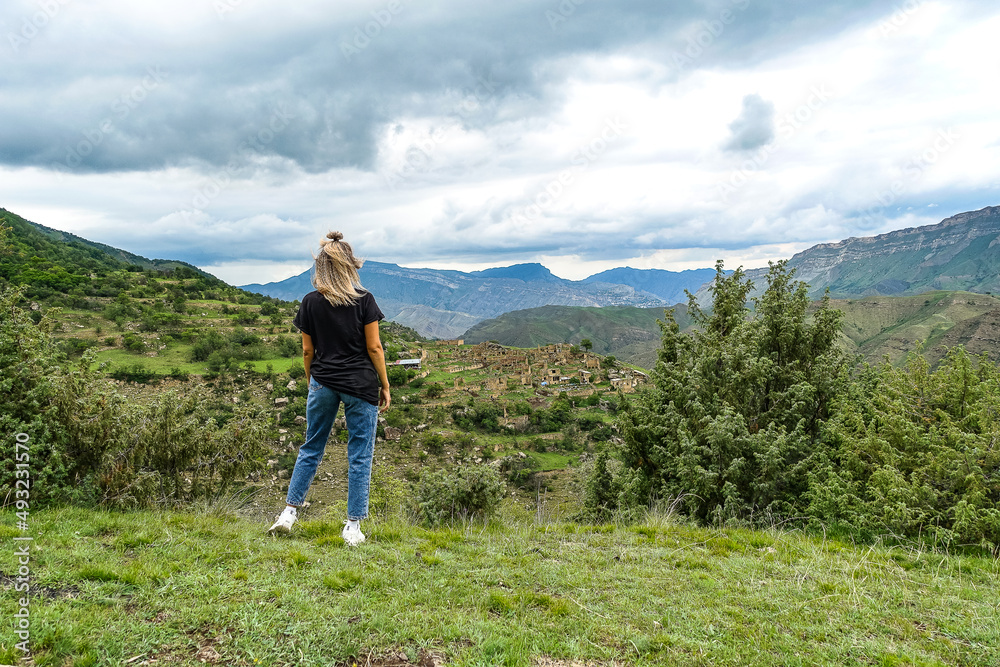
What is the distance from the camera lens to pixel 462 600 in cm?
356

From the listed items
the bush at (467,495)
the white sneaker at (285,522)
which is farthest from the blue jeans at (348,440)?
the bush at (467,495)

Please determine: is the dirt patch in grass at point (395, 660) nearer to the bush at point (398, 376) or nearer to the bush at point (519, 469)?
the bush at point (519, 469)

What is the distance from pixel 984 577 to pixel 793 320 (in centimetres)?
640

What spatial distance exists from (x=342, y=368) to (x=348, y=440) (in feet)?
2.59

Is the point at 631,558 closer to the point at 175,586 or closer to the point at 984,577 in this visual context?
the point at 984,577

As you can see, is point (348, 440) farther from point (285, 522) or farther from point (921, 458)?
point (921, 458)

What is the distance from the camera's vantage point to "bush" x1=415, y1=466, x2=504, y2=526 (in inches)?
283

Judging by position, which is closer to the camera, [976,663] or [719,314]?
[976,663]

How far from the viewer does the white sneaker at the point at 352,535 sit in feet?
A: 15.2

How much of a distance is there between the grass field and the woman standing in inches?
20.4

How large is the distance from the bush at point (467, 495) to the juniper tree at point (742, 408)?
3.36 metres

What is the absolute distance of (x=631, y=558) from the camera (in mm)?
4836

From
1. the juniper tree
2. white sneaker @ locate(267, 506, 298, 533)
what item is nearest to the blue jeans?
white sneaker @ locate(267, 506, 298, 533)

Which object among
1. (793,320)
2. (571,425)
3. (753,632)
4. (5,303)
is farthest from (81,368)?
(571,425)
